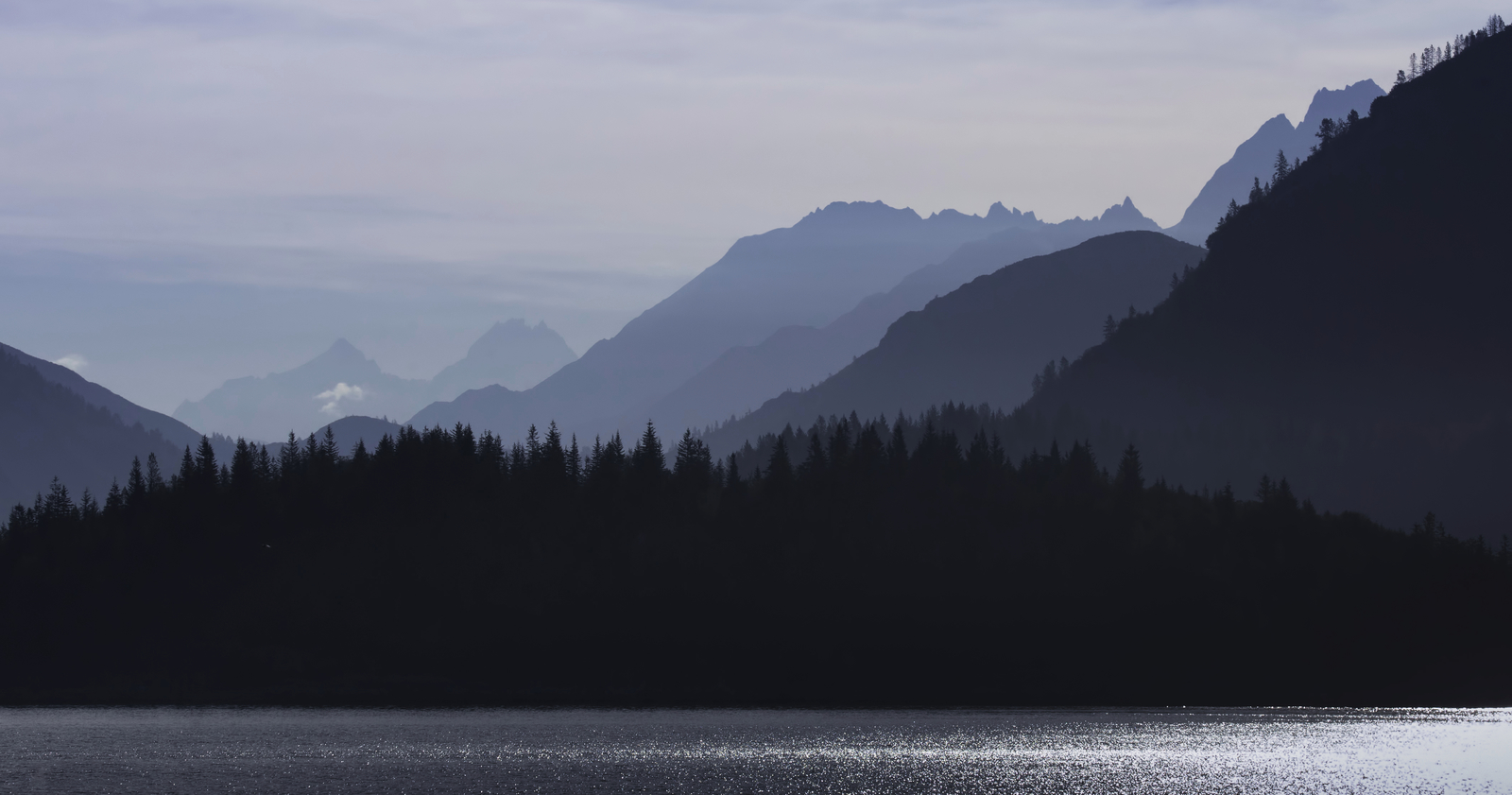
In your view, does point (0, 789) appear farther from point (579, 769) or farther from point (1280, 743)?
point (1280, 743)

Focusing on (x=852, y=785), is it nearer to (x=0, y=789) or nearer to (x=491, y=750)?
(x=491, y=750)

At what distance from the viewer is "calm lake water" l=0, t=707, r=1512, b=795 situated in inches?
5153

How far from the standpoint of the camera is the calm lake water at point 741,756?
130875 millimetres

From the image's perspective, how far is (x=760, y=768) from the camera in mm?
143000

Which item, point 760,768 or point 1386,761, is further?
point 1386,761

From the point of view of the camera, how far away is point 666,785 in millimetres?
128500

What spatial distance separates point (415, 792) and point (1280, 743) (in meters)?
104

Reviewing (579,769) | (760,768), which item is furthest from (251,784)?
(760,768)

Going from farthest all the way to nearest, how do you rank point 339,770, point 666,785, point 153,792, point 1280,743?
point 1280,743
point 339,770
point 666,785
point 153,792

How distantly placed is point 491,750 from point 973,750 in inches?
2057

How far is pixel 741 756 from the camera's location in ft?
505

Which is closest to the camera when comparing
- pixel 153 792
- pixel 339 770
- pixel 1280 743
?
pixel 153 792

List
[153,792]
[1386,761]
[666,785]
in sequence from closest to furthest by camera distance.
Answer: [153,792] → [666,785] → [1386,761]

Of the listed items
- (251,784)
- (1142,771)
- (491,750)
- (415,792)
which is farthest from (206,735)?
(1142,771)
